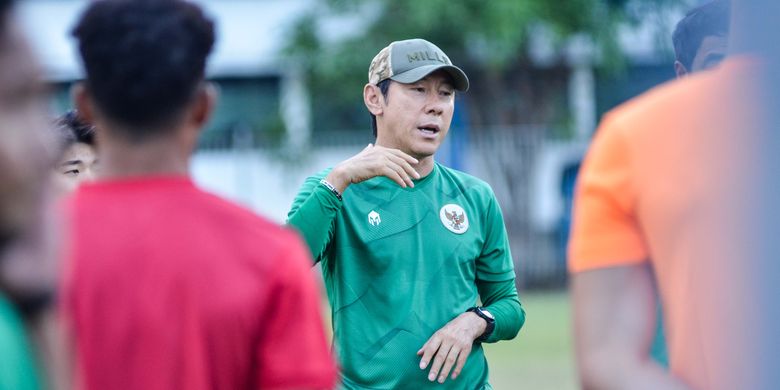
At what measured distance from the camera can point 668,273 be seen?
7.53ft

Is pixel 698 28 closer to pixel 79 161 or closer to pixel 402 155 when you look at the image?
pixel 402 155

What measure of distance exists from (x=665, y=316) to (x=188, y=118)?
1.07 meters

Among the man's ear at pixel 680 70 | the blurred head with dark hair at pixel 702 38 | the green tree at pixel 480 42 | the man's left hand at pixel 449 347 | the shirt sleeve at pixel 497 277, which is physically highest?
the green tree at pixel 480 42

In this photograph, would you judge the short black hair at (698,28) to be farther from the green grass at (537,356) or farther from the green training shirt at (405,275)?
the green grass at (537,356)

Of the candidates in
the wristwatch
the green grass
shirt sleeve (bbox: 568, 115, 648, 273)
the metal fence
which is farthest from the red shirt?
the metal fence

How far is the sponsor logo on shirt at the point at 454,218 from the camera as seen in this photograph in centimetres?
460

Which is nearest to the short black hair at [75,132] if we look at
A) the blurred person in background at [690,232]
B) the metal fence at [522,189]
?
the blurred person in background at [690,232]

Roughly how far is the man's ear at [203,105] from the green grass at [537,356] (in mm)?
5622

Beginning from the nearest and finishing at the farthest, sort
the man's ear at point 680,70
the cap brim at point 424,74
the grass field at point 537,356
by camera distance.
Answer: the man's ear at point 680,70 → the cap brim at point 424,74 → the grass field at point 537,356

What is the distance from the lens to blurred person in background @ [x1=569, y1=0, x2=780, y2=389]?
2.21 metres

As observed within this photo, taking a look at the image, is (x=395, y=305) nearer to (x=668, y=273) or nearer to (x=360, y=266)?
(x=360, y=266)

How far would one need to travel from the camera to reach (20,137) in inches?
76.4

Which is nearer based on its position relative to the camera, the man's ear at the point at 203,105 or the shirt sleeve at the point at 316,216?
the man's ear at the point at 203,105

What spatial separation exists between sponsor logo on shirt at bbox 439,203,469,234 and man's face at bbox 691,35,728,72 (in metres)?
1.40
